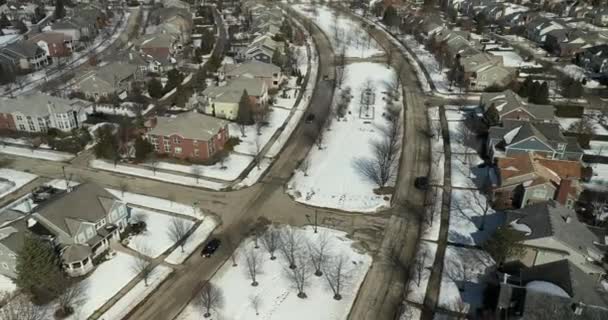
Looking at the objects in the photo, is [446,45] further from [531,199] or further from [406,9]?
[531,199]

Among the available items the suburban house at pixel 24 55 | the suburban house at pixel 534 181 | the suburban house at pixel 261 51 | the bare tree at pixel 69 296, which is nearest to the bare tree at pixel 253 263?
the bare tree at pixel 69 296

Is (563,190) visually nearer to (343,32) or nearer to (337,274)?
(337,274)

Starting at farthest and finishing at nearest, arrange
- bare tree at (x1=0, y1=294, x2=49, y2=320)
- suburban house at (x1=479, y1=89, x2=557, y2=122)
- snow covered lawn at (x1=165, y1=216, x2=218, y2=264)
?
1. suburban house at (x1=479, y1=89, x2=557, y2=122)
2. snow covered lawn at (x1=165, y1=216, x2=218, y2=264)
3. bare tree at (x1=0, y1=294, x2=49, y2=320)

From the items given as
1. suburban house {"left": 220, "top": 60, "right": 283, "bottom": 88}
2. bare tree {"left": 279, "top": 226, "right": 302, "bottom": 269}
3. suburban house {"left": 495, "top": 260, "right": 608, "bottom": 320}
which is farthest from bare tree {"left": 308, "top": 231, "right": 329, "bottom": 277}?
suburban house {"left": 220, "top": 60, "right": 283, "bottom": 88}

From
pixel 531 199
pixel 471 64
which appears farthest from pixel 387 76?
pixel 531 199

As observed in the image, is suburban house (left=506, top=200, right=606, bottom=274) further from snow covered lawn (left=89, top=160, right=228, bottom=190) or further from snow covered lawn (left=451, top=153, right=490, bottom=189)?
snow covered lawn (left=89, top=160, right=228, bottom=190)

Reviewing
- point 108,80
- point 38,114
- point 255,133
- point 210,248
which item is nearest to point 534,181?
point 210,248
